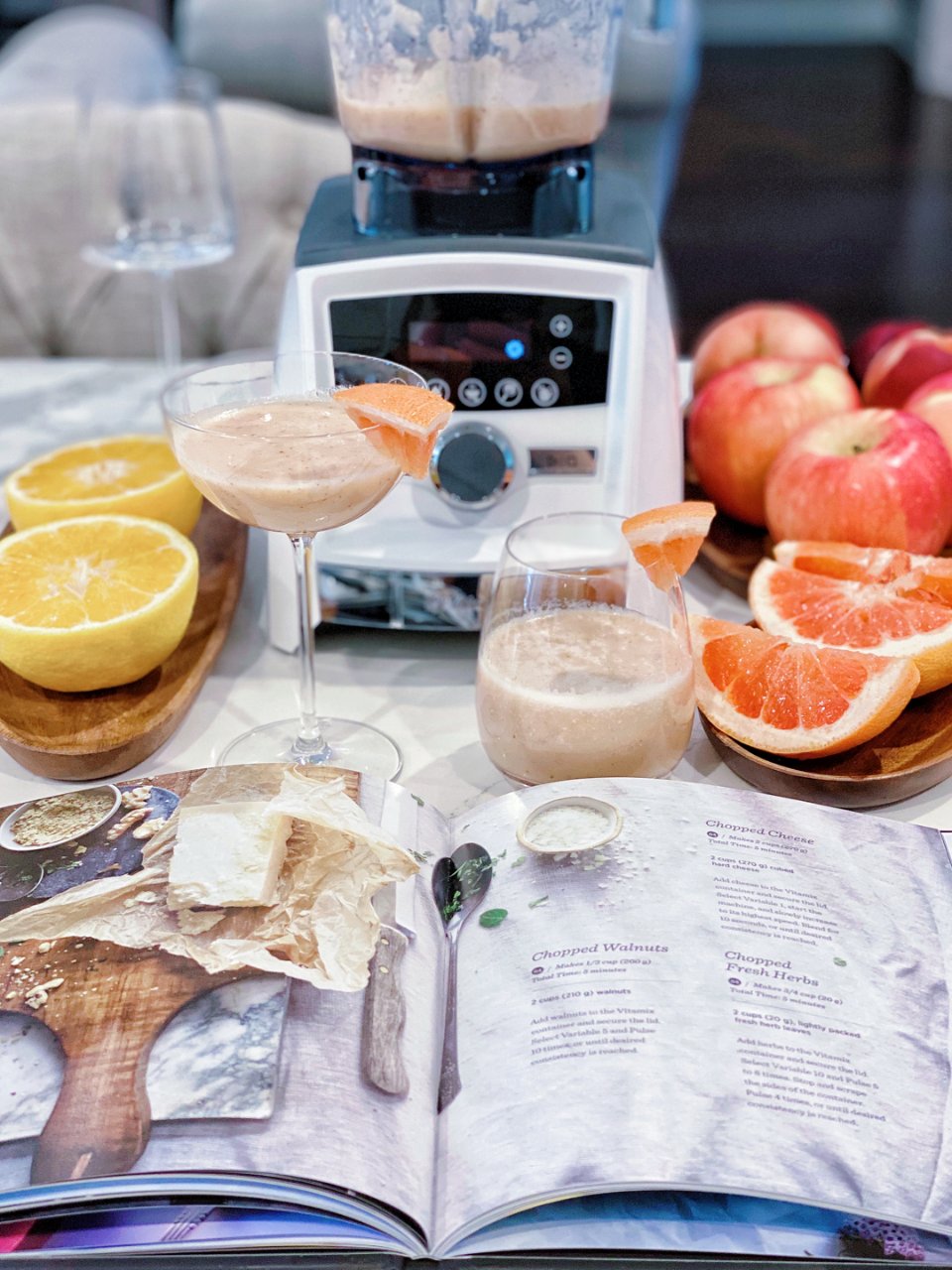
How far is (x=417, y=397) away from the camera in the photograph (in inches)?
30.0

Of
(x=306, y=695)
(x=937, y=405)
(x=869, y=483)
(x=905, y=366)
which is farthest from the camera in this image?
(x=905, y=366)

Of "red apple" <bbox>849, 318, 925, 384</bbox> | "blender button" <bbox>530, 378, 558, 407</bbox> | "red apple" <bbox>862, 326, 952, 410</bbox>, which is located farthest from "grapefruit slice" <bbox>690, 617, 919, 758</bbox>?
"red apple" <bbox>849, 318, 925, 384</bbox>

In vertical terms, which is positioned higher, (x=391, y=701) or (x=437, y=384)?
(x=437, y=384)

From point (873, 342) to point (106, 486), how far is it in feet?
2.67

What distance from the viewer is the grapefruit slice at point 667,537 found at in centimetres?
76

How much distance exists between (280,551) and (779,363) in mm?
535

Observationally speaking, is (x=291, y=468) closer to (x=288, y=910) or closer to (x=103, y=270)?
(x=288, y=910)

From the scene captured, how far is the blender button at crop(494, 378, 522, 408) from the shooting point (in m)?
0.97

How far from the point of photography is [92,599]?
0.89 m

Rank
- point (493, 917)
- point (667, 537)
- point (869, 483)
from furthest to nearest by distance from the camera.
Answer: point (869, 483) < point (667, 537) < point (493, 917)

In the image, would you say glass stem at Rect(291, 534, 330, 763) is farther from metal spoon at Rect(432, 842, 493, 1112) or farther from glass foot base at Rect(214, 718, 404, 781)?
metal spoon at Rect(432, 842, 493, 1112)

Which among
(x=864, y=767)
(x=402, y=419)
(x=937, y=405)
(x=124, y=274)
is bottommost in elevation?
(x=124, y=274)

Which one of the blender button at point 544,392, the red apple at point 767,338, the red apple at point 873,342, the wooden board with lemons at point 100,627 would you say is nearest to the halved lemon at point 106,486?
the wooden board with lemons at point 100,627

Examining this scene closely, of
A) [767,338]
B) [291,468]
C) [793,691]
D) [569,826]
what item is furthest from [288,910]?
[767,338]
